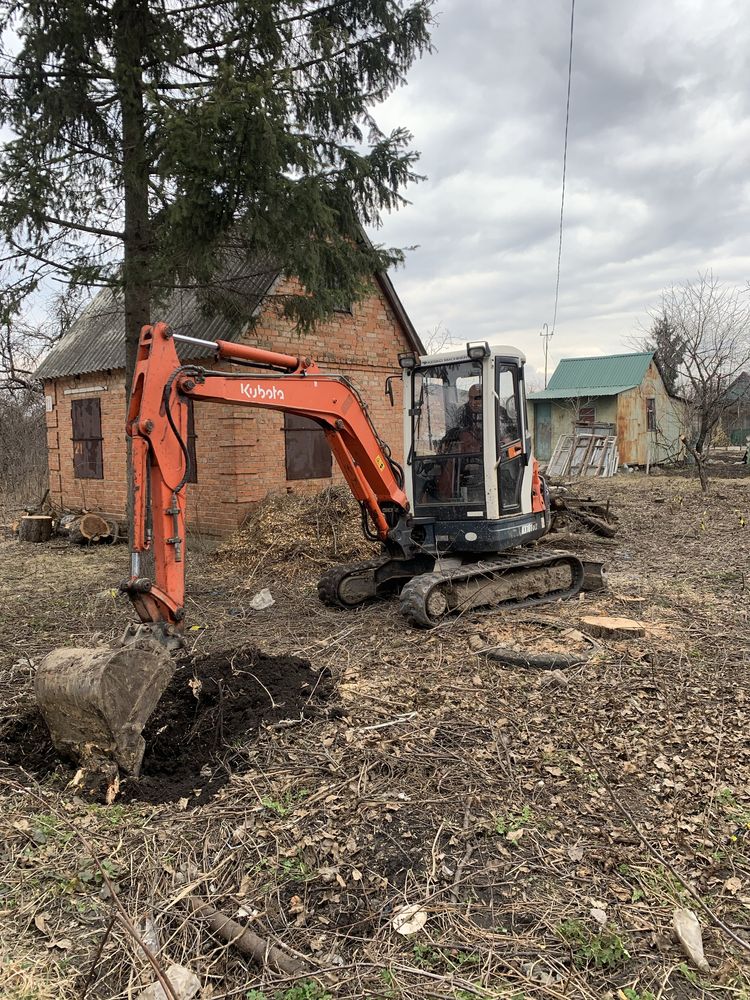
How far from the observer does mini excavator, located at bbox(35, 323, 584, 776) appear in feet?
17.3

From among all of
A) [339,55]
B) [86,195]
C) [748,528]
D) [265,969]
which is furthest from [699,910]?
[748,528]

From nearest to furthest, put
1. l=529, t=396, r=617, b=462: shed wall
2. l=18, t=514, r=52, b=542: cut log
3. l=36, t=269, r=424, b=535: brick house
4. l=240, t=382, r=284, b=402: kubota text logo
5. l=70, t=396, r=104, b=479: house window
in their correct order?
1. l=240, t=382, r=284, b=402: kubota text logo
2. l=36, t=269, r=424, b=535: brick house
3. l=18, t=514, r=52, b=542: cut log
4. l=70, t=396, r=104, b=479: house window
5. l=529, t=396, r=617, b=462: shed wall

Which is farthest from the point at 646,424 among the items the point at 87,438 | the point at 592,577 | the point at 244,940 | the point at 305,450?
the point at 244,940

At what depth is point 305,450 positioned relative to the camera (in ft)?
41.7

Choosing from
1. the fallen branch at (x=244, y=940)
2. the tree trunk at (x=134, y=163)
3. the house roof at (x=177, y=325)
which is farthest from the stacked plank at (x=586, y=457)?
the fallen branch at (x=244, y=940)

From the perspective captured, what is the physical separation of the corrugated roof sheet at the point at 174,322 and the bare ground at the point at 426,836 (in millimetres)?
5261

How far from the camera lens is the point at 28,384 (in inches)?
850

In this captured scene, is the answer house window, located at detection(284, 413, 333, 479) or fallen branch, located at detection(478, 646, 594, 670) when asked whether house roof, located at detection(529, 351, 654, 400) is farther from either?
fallen branch, located at detection(478, 646, 594, 670)

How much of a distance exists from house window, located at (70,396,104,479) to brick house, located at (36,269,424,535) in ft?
0.07

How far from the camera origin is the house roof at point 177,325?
10312 millimetres

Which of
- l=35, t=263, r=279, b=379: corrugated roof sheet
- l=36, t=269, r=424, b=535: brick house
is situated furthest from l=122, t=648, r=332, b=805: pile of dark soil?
l=36, t=269, r=424, b=535: brick house

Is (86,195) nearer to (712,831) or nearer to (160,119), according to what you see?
(160,119)

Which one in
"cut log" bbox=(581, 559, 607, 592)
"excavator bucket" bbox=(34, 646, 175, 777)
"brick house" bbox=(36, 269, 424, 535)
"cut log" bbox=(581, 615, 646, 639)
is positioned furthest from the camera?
"brick house" bbox=(36, 269, 424, 535)

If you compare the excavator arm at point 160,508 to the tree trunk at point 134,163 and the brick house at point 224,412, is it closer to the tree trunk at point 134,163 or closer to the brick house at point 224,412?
the tree trunk at point 134,163
